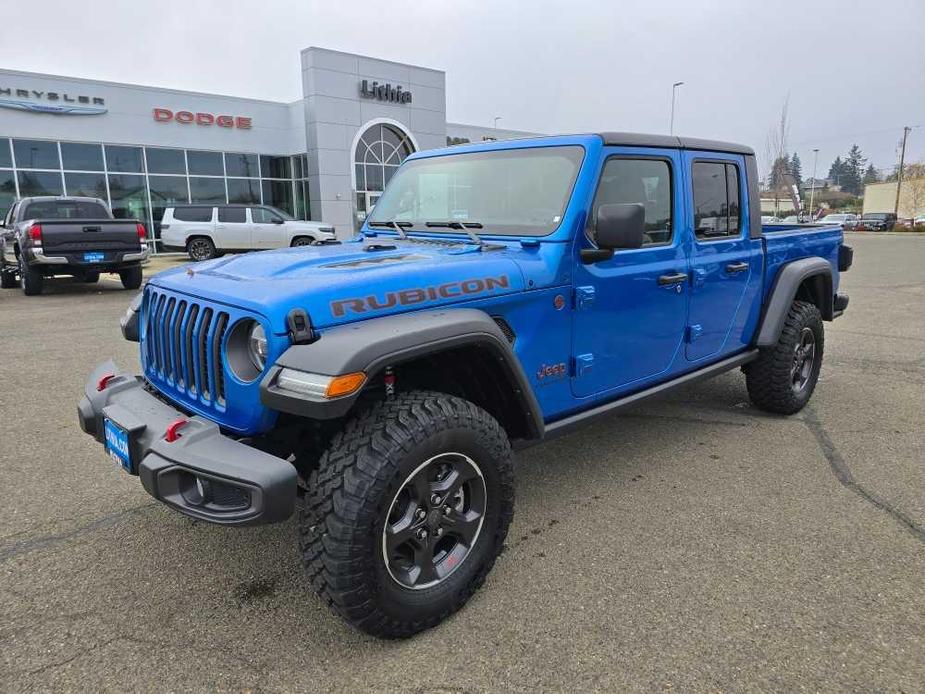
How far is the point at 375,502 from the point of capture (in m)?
2.16

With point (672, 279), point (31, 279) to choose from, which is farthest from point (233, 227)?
point (672, 279)

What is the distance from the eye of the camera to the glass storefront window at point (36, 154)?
20.2 meters

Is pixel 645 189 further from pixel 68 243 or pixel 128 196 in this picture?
pixel 128 196

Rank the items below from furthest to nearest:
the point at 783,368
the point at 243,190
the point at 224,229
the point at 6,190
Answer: the point at 243,190
the point at 6,190
the point at 224,229
the point at 783,368

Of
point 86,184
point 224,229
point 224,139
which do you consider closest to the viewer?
point 224,229

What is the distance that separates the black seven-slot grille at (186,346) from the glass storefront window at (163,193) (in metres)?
22.1

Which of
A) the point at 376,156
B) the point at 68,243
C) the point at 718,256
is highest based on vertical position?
the point at 376,156

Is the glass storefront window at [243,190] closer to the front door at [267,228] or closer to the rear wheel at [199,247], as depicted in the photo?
the front door at [267,228]

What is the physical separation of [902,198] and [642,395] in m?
71.3

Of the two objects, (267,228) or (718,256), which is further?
(267,228)

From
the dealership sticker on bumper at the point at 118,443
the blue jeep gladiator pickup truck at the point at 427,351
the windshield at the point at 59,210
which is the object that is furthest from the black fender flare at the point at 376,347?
the windshield at the point at 59,210

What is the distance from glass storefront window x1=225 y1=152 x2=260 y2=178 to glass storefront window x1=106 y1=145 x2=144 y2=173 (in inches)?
121

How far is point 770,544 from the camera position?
3.01 metres

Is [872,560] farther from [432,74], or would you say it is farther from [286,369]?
[432,74]
